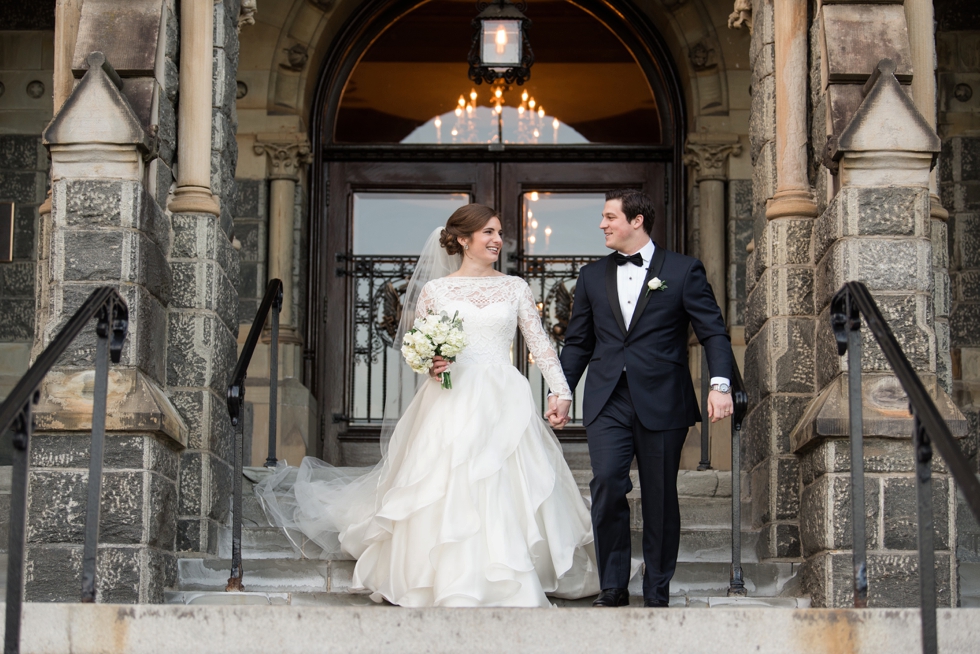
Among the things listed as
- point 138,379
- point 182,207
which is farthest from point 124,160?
point 138,379

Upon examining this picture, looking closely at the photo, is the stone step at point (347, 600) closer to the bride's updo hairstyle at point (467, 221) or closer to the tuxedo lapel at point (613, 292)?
the tuxedo lapel at point (613, 292)

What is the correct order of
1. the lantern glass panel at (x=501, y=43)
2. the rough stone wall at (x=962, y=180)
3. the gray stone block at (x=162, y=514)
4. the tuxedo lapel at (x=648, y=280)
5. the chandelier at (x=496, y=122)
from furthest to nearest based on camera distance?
the chandelier at (x=496, y=122), the rough stone wall at (x=962, y=180), the lantern glass panel at (x=501, y=43), the gray stone block at (x=162, y=514), the tuxedo lapel at (x=648, y=280)

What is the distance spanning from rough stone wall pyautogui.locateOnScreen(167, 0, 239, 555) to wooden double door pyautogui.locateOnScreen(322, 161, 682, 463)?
2778mm

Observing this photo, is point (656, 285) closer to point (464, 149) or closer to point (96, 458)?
point (96, 458)

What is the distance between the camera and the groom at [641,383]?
491 cm

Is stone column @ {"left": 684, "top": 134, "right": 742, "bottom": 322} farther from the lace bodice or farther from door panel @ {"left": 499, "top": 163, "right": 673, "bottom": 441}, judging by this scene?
the lace bodice

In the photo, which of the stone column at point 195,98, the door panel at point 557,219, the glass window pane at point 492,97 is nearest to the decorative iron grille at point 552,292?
the door panel at point 557,219

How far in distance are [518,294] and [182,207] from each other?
65.3 inches

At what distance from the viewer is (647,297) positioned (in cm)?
509

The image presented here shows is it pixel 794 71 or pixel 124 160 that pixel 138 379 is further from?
pixel 794 71

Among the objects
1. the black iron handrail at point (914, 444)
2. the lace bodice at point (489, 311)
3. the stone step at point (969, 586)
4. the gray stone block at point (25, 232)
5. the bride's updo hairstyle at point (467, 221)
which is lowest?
the stone step at point (969, 586)

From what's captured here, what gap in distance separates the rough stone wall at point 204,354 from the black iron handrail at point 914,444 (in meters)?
2.89

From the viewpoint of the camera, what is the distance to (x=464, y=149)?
9.26 m

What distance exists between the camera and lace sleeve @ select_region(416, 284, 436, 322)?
18.6 feet
